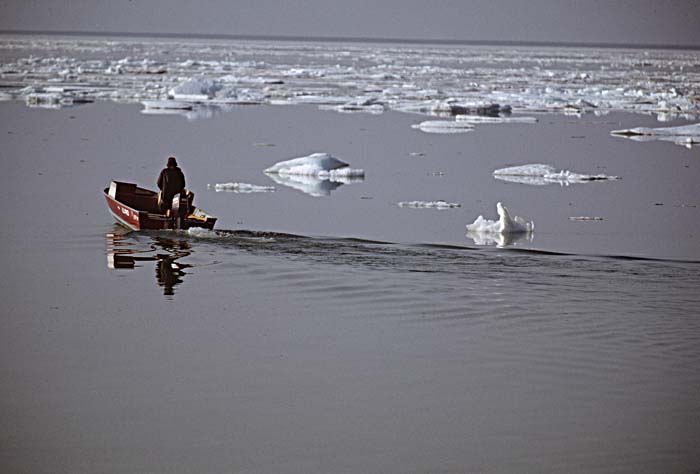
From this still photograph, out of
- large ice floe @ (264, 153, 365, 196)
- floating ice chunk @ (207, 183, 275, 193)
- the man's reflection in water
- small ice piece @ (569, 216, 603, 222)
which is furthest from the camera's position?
large ice floe @ (264, 153, 365, 196)

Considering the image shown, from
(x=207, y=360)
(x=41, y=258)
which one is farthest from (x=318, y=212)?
(x=207, y=360)

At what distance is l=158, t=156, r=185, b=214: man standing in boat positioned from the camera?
15344 mm

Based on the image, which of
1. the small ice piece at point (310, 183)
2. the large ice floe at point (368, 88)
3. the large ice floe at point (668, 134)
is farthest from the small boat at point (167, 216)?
the large ice floe at point (368, 88)

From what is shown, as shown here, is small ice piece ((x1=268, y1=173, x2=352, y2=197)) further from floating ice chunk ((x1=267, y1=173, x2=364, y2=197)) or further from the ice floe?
the ice floe

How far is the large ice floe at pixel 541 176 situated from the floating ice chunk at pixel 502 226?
565 centimetres

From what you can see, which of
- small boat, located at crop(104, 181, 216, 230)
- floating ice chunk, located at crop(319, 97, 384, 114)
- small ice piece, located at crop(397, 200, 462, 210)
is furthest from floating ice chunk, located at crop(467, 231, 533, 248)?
floating ice chunk, located at crop(319, 97, 384, 114)

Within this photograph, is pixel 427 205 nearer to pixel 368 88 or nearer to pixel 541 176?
pixel 541 176

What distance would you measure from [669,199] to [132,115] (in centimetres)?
1749

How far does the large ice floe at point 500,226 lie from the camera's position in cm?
1553

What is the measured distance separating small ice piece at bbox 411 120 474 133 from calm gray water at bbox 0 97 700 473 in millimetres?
10224

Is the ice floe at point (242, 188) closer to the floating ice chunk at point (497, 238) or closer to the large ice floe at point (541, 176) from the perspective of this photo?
the floating ice chunk at point (497, 238)

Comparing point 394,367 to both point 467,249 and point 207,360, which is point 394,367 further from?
point 467,249

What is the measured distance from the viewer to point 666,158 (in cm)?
2556

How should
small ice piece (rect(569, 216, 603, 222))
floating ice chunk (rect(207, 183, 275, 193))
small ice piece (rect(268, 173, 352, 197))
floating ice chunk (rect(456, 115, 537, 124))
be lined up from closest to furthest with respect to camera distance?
1. small ice piece (rect(569, 216, 603, 222))
2. floating ice chunk (rect(207, 183, 275, 193))
3. small ice piece (rect(268, 173, 352, 197))
4. floating ice chunk (rect(456, 115, 537, 124))
